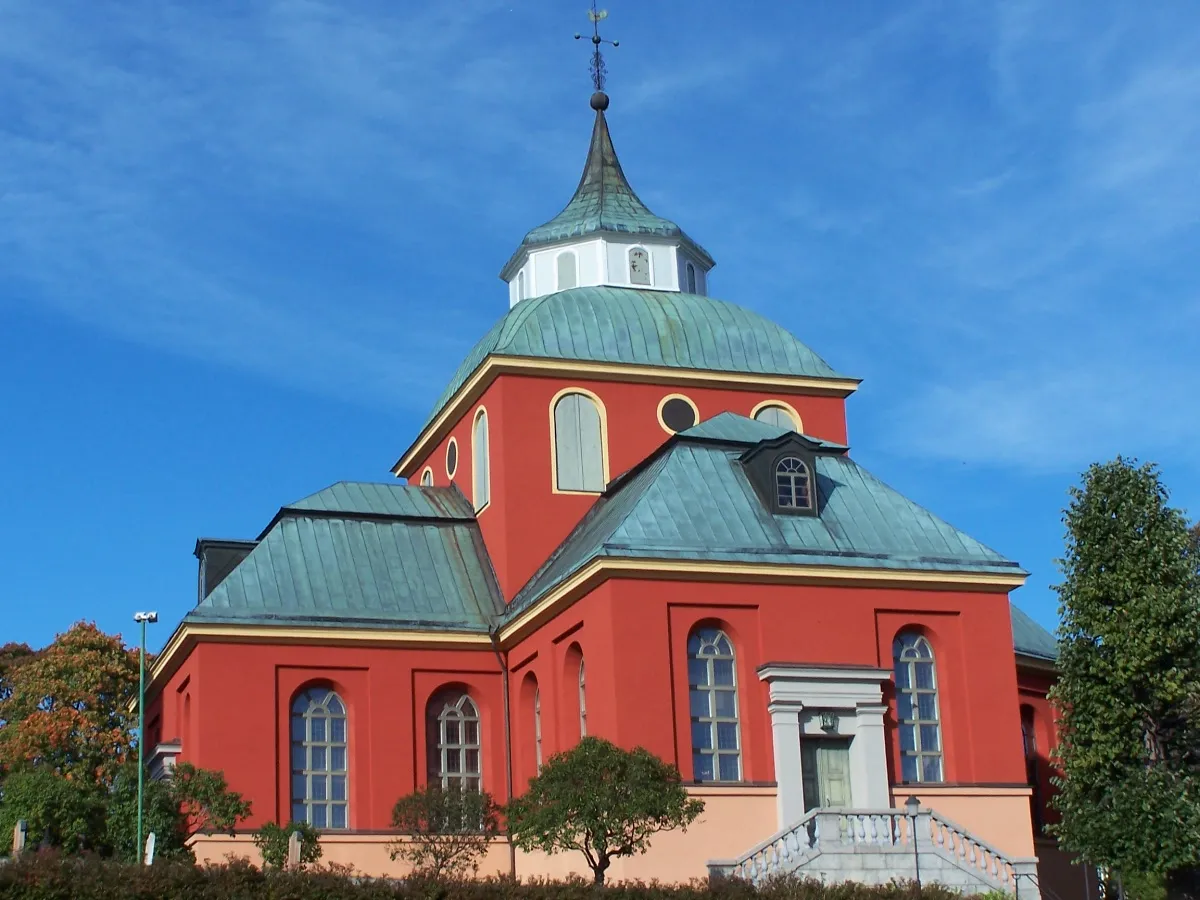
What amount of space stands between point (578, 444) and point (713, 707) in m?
7.98

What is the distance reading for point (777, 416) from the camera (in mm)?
36781

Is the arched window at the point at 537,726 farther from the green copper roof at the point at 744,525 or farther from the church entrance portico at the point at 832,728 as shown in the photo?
the church entrance portico at the point at 832,728

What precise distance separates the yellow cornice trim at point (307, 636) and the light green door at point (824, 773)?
24.0 ft

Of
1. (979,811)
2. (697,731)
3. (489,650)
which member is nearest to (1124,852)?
(979,811)

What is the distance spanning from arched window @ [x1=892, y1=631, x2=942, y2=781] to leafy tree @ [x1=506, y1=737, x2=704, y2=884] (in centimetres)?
627

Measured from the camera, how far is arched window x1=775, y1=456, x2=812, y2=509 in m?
31.1

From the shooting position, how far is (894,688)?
1189 inches

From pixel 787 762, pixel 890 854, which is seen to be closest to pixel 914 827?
pixel 890 854

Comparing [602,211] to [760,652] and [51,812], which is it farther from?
[51,812]

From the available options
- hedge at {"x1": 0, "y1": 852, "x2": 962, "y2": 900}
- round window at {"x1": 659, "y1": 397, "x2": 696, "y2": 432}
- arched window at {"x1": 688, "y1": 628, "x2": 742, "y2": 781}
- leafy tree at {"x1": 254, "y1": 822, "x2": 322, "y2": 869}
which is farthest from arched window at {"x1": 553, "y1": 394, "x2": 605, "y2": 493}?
hedge at {"x1": 0, "y1": 852, "x2": 962, "y2": 900}

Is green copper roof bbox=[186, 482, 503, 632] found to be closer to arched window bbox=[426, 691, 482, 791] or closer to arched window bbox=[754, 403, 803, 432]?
arched window bbox=[426, 691, 482, 791]

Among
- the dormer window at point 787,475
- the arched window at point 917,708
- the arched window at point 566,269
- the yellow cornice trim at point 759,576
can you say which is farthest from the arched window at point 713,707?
the arched window at point 566,269

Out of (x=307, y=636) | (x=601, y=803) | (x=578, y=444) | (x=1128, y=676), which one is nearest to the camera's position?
(x=601, y=803)

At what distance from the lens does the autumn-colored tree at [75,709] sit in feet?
158
